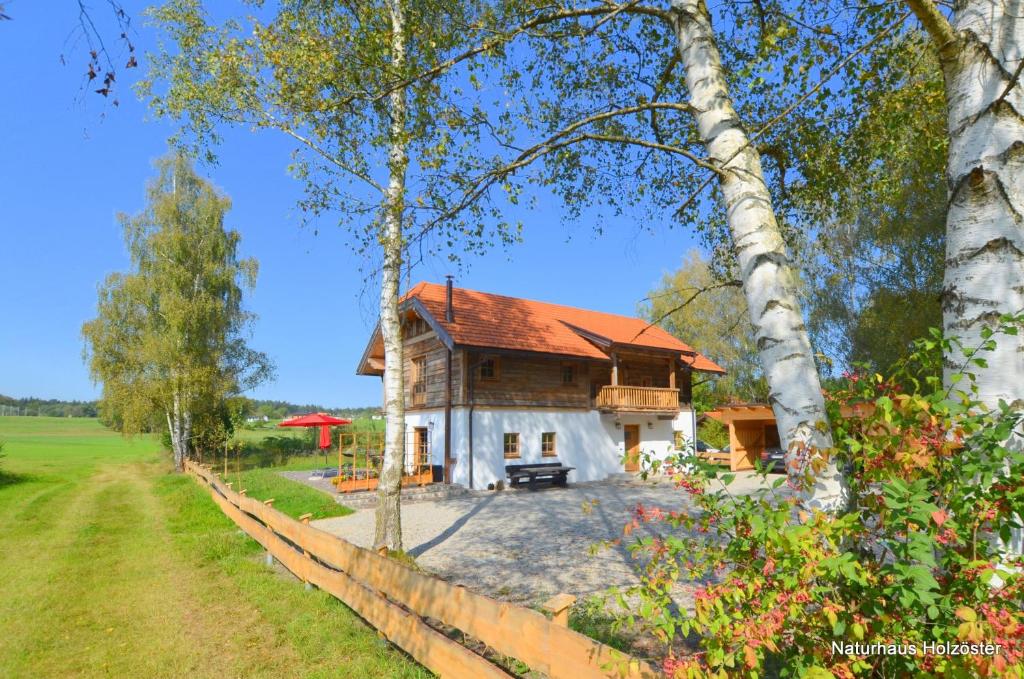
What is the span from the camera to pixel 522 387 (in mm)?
19359

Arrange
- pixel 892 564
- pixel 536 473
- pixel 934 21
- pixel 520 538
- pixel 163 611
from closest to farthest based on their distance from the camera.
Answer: pixel 892 564 < pixel 934 21 < pixel 163 611 < pixel 520 538 < pixel 536 473

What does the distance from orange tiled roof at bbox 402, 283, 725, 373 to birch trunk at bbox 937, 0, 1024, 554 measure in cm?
1475

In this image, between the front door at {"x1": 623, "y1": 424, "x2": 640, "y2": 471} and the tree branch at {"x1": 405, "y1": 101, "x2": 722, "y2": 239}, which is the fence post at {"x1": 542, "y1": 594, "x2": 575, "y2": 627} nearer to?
the tree branch at {"x1": 405, "y1": 101, "x2": 722, "y2": 239}

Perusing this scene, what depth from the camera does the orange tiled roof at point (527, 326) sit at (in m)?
18.4

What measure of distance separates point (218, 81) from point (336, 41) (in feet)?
9.70

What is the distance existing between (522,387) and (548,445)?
249 cm

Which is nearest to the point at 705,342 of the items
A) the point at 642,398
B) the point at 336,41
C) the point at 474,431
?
the point at 642,398

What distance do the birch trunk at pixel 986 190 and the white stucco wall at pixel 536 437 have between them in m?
14.5

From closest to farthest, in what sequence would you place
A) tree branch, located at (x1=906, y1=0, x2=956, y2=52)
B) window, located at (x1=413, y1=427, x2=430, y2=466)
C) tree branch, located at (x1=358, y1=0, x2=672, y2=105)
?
1. tree branch, located at (x1=906, y1=0, x2=956, y2=52)
2. tree branch, located at (x1=358, y1=0, x2=672, y2=105)
3. window, located at (x1=413, y1=427, x2=430, y2=466)

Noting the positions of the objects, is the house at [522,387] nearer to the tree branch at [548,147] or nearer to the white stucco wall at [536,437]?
the white stucco wall at [536,437]

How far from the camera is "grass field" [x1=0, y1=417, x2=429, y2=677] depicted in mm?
4539

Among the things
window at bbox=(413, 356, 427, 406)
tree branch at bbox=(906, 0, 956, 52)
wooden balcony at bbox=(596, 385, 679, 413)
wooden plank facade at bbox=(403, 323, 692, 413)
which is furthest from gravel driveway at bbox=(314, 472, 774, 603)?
window at bbox=(413, 356, 427, 406)

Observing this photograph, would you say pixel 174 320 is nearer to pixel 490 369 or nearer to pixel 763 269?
pixel 490 369

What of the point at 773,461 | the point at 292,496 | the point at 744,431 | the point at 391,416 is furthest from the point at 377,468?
the point at 773,461
